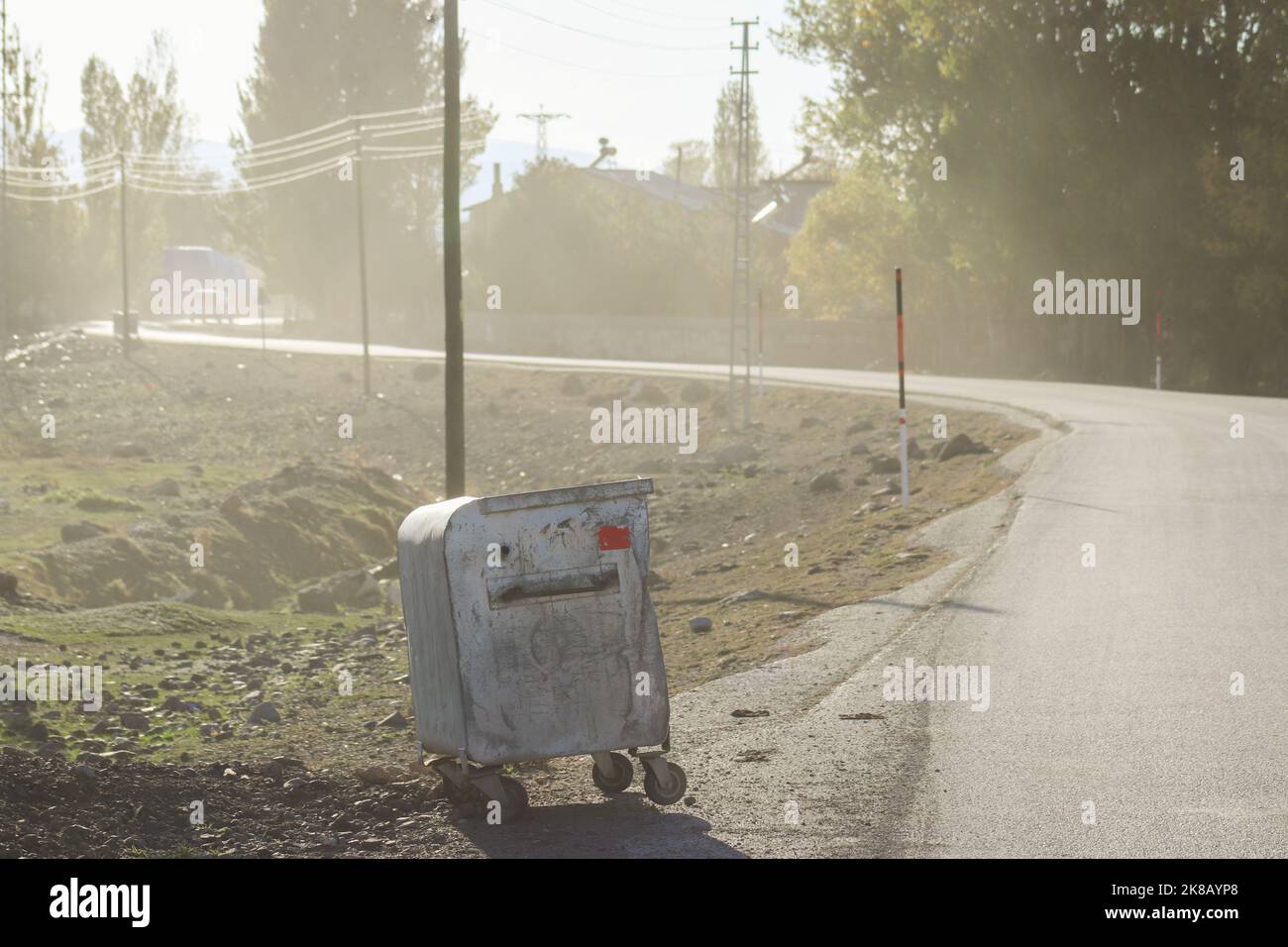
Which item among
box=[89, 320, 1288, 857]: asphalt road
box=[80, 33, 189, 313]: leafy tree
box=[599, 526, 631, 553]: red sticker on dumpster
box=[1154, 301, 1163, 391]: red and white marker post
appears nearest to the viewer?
box=[89, 320, 1288, 857]: asphalt road

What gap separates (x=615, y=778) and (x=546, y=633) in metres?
1.00

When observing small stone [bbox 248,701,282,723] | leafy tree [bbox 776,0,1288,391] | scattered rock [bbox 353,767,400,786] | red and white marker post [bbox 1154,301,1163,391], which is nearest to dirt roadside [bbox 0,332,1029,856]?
scattered rock [bbox 353,767,400,786]

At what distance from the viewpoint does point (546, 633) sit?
7426 millimetres

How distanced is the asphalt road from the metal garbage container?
411 mm

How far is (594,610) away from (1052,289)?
3781cm

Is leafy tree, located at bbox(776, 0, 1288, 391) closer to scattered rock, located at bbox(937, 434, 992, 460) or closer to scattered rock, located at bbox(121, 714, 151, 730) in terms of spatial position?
scattered rock, located at bbox(937, 434, 992, 460)

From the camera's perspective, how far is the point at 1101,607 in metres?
11.6

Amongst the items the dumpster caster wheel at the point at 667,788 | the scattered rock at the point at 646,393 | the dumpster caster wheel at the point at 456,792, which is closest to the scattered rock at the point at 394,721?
the dumpster caster wheel at the point at 456,792

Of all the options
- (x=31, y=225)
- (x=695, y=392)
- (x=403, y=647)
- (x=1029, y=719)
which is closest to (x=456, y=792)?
(x=1029, y=719)

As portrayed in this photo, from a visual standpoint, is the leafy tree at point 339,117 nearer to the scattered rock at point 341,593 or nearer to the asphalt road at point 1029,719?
the scattered rock at point 341,593

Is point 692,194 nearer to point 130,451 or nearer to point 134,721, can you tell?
point 130,451

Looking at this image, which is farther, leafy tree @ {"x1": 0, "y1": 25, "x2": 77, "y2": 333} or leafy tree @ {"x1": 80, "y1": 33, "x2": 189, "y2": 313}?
leafy tree @ {"x1": 80, "y1": 33, "x2": 189, "y2": 313}

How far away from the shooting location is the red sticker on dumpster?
24.6ft

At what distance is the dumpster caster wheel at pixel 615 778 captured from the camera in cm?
791
